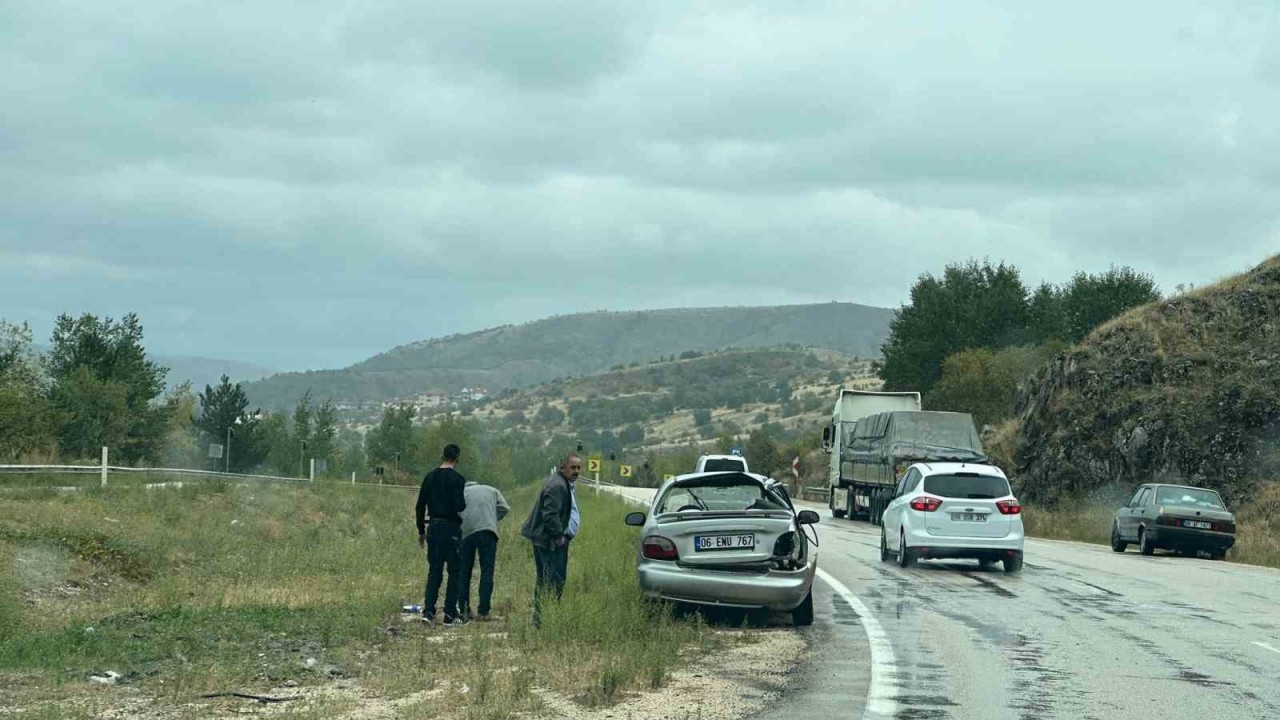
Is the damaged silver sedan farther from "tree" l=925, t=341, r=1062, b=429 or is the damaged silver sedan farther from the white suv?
"tree" l=925, t=341, r=1062, b=429

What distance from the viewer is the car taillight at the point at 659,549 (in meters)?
14.8

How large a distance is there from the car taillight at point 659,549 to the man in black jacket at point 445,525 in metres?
2.07

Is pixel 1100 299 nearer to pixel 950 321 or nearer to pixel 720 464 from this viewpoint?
pixel 950 321

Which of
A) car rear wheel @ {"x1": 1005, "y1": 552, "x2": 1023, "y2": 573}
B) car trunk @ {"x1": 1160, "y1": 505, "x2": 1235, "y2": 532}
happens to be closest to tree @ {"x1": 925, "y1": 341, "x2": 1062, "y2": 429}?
car trunk @ {"x1": 1160, "y1": 505, "x2": 1235, "y2": 532}

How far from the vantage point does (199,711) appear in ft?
32.0

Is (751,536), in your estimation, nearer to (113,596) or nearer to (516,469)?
(113,596)

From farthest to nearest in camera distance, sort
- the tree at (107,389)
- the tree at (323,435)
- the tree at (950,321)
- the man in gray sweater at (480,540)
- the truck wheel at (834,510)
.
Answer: the tree at (323,435), the tree at (950,321), the tree at (107,389), the truck wheel at (834,510), the man in gray sweater at (480,540)

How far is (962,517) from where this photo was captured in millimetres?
23016

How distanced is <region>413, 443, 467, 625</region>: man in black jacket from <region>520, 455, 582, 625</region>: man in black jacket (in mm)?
835

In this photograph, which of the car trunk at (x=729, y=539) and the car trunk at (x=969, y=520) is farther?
the car trunk at (x=969, y=520)

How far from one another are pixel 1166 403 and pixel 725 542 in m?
34.3

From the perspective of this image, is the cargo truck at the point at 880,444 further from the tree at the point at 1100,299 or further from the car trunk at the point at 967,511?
the tree at the point at 1100,299

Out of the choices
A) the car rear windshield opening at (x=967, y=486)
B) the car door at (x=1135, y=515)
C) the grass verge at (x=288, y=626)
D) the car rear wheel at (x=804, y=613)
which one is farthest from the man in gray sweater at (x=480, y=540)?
the car door at (x=1135, y=515)

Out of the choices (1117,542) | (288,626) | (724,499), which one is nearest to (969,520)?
(724,499)
